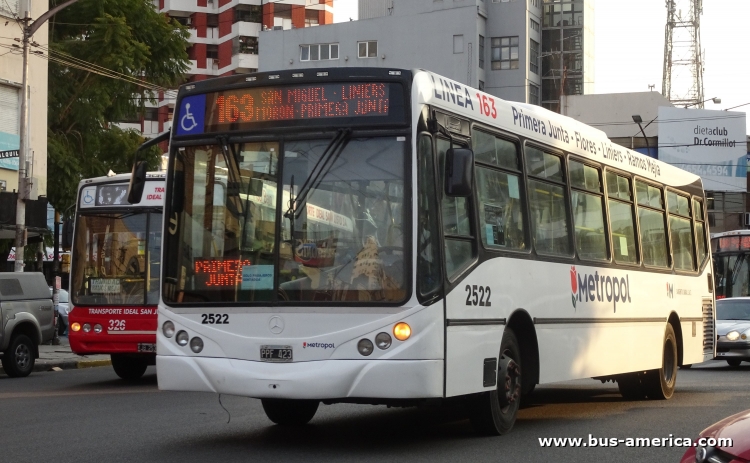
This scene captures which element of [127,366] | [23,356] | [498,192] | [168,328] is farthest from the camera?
[23,356]

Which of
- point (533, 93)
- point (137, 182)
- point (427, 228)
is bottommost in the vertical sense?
point (427, 228)

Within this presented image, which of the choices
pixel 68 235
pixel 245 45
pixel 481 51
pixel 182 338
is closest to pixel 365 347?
pixel 182 338

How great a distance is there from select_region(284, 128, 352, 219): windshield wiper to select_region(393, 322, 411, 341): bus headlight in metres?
1.19

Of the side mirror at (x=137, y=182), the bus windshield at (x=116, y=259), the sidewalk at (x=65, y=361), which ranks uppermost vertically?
the side mirror at (x=137, y=182)

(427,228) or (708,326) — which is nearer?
(427,228)

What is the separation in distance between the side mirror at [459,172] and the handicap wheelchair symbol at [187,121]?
2.29 meters

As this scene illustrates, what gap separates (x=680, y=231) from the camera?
1611 cm

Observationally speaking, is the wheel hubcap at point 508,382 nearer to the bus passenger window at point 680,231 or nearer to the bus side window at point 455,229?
the bus side window at point 455,229

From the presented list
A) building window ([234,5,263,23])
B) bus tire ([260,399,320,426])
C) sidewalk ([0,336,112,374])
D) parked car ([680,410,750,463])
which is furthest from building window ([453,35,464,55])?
parked car ([680,410,750,463])

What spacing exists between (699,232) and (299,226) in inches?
368

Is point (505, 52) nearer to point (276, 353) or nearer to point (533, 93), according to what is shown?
point (533, 93)

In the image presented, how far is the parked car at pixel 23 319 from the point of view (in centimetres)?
1952

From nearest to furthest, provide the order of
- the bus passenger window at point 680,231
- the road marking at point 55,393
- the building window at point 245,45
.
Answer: the road marking at point 55,393
the bus passenger window at point 680,231
the building window at point 245,45

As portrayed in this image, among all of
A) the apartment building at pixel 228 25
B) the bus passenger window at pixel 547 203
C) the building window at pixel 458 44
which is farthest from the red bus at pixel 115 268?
the apartment building at pixel 228 25
